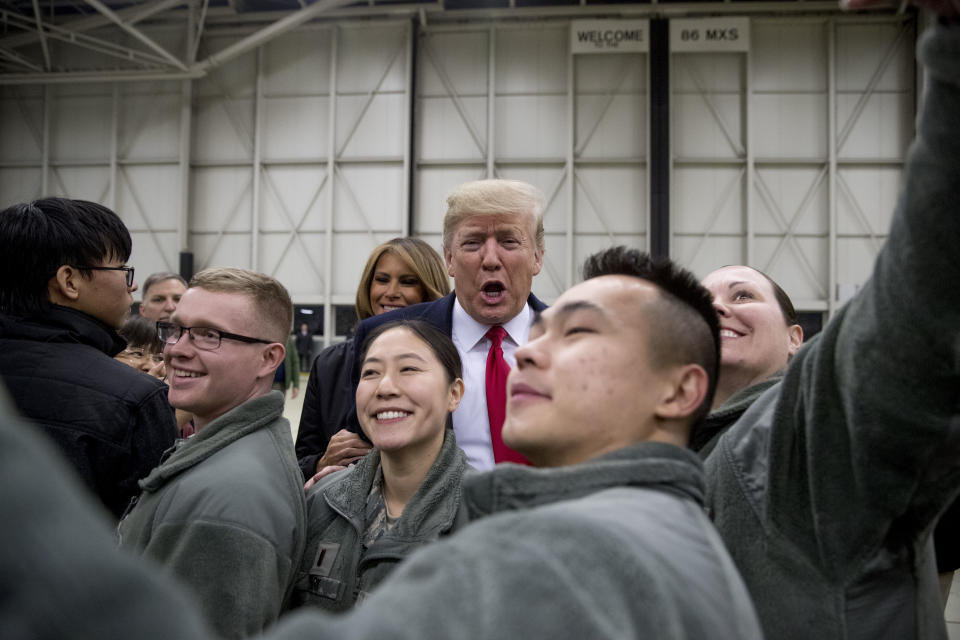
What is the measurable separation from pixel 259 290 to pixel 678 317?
138cm

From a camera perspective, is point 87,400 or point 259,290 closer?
point 87,400

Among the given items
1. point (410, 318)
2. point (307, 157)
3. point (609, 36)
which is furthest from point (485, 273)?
point (307, 157)

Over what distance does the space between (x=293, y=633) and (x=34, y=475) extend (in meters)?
0.29

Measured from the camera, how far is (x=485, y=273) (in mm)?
2855

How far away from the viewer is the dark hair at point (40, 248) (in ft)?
7.59

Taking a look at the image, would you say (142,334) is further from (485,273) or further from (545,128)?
(545,128)

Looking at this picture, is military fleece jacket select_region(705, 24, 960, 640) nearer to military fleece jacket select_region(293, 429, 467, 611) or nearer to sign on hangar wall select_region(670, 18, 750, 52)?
military fleece jacket select_region(293, 429, 467, 611)

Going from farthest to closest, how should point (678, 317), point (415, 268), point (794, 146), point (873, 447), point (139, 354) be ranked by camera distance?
point (794, 146), point (139, 354), point (415, 268), point (678, 317), point (873, 447)

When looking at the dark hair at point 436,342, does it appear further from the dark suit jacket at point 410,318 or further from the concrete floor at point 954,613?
the concrete floor at point 954,613

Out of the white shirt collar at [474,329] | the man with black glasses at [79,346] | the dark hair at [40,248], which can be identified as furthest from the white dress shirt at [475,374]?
the dark hair at [40,248]

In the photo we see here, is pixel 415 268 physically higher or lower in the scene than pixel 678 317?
higher

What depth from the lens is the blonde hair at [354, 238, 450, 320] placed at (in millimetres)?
3666

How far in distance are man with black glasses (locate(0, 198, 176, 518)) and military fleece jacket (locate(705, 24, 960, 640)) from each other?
5.29ft

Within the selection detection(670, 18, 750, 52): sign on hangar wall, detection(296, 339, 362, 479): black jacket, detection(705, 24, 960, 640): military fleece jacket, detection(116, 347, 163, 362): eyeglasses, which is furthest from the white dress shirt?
detection(670, 18, 750, 52): sign on hangar wall
